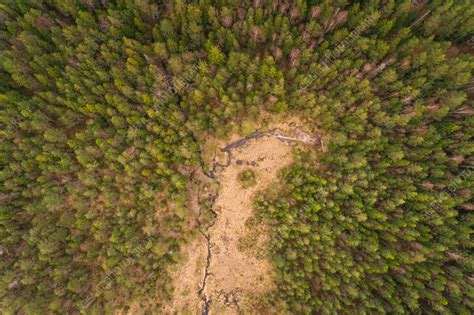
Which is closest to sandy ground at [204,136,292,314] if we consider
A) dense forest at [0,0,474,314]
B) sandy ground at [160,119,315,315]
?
sandy ground at [160,119,315,315]

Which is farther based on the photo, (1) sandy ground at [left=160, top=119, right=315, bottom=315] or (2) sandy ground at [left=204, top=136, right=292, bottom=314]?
(2) sandy ground at [left=204, top=136, right=292, bottom=314]

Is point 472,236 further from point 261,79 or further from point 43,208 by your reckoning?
point 43,208

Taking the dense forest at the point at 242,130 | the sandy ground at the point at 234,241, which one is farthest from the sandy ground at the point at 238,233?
the dense forest at the point at 242,130

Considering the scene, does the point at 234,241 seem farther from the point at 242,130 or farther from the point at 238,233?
the point at 242,130

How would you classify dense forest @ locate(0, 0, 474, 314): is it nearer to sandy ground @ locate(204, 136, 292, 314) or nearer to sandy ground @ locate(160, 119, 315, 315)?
sandy ground @ locate(160, 119, 315, 315)

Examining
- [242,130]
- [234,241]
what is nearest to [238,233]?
[234,241]

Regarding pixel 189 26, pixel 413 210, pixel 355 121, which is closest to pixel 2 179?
pixel 189 26
